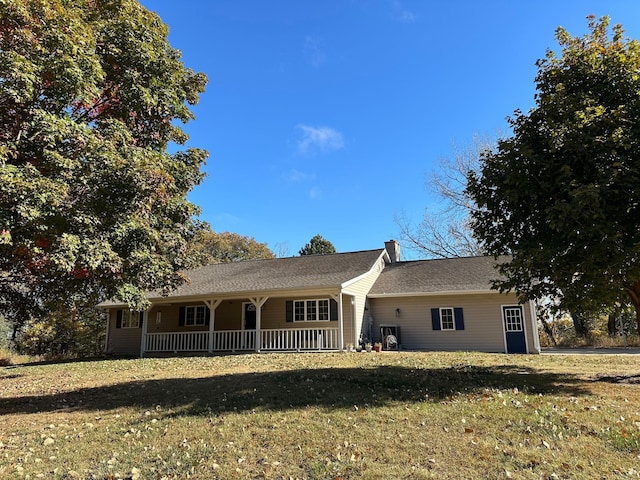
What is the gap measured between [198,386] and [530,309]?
13.6 m

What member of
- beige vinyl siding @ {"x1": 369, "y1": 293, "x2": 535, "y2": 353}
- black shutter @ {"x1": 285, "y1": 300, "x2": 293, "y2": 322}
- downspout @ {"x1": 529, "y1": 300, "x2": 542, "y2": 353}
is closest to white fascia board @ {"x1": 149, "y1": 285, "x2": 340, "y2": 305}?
black shutter @ {"x1": 285, "y1": 300, "x2": 293, "y2": 322}

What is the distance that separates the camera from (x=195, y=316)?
20.8m

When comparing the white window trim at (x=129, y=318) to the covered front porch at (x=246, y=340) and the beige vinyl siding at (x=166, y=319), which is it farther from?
the covered front porch at (x=246, y=340)

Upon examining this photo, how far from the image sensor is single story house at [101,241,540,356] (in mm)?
16922

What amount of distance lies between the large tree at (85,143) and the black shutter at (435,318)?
12005 millimetres

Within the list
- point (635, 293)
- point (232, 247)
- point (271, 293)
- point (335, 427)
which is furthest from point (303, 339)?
point (232, 247)

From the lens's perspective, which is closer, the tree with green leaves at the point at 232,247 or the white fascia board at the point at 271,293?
the white fascia board at the point at 271,293

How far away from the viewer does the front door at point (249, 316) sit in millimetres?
19867

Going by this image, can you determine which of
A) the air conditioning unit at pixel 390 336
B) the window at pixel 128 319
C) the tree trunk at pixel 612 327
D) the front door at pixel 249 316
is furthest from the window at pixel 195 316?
the tree trunk at pixel 612 327

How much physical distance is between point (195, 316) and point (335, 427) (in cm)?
1692

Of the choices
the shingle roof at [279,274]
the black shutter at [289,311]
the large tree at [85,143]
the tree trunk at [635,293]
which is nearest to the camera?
the large tree at [85,143]

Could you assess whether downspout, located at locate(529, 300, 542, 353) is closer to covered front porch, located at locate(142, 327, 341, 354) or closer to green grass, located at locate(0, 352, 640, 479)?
green grass, located at locate(0, 352, 640, 479)

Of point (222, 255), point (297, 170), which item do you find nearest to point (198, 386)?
point (297, 170)

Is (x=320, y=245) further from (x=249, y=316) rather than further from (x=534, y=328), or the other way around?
(x=534, y=328)
